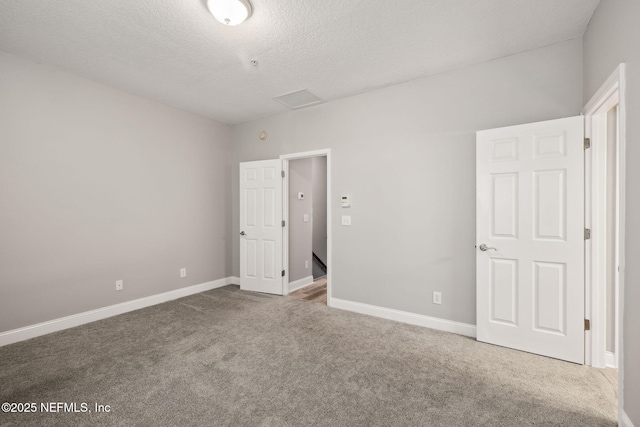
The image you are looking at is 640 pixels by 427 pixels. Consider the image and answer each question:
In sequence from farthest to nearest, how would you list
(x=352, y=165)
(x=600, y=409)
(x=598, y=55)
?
(x=352, y=165), (x=598, y=55), (x=600, y=409)

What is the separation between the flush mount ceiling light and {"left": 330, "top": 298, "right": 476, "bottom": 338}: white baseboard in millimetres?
3228

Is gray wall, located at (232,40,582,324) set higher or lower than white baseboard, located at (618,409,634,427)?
higher

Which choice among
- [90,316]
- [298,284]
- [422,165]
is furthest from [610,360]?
[90,316]

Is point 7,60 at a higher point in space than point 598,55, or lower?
higher

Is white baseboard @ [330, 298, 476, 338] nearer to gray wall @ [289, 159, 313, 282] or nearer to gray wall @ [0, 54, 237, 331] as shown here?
gray wall @ [289, 159, 313, 282]

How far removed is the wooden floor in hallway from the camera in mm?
4145

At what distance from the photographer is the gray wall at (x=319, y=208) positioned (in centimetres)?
634

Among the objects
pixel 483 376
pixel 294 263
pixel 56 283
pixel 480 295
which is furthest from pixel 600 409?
pixel 56 283

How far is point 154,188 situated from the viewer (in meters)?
3.93

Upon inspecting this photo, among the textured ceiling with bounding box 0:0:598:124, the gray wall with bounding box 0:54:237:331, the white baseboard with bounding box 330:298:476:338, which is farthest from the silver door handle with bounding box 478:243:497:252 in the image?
the gray wall with bounding box 0:54:237:331

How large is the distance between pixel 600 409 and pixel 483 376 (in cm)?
66

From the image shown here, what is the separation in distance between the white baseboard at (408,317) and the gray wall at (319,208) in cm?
265

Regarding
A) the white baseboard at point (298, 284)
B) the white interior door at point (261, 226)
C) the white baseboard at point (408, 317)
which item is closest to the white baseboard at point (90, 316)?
the white interior door at point (261, 226)

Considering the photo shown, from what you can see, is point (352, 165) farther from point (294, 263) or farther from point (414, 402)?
point (414, 402)
